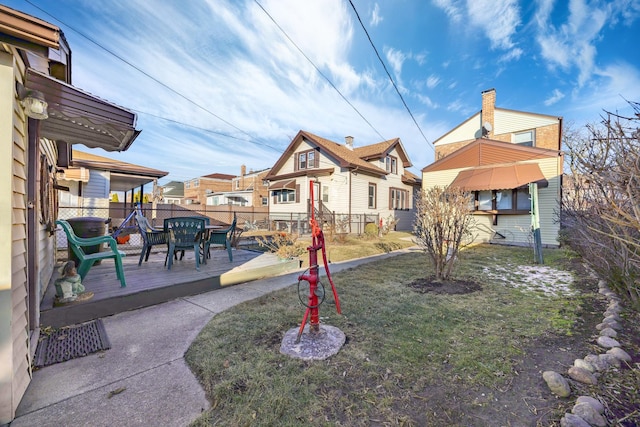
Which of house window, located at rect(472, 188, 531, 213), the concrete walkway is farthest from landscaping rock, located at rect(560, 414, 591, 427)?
house window, located at rect(472, 188, 531, 213)

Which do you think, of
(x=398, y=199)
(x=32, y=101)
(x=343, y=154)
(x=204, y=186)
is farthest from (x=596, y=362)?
(x=204, y=186)

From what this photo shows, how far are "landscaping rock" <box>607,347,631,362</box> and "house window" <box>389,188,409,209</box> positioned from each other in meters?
15.5

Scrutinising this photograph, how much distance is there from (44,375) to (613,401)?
4200 mm

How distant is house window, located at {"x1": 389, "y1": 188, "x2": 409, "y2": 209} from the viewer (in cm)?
1792

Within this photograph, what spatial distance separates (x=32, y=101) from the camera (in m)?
2.29

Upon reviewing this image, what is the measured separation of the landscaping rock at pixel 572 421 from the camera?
1.57m

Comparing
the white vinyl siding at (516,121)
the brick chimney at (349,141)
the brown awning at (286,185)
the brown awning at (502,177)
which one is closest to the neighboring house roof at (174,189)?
the brown awning at (286,185)

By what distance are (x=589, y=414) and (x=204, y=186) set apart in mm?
41249

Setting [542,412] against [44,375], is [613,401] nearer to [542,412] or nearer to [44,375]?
[542,412]

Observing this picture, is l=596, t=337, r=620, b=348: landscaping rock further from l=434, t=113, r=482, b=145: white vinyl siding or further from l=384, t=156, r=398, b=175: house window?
l=434, t=113, r=482, b=145: white vinyl siding

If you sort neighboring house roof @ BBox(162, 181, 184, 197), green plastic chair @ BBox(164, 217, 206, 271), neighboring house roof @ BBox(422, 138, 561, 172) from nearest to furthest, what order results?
green plastic chair @ BBox(164, 217, 206, 271) → neighboring house roof @ BBox(422, 138, 561, 172) → neighboring house roof @ BBox(162, 181, 184, 197)

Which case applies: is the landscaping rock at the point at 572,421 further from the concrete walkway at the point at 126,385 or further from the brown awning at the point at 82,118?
the brown awning at the point at 82,118

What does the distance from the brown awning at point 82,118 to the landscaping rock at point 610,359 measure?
202 inches

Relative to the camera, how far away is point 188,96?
450 inches
